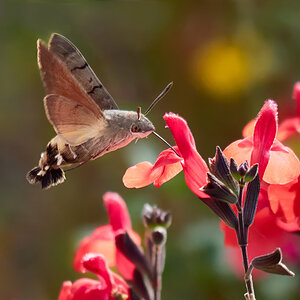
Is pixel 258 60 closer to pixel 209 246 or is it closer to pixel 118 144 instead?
pixel 209 246

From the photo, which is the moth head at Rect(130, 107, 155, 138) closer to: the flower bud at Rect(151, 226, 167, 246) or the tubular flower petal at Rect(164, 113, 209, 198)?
the tubular flower petal at Rect(164, 113, 209, 198)

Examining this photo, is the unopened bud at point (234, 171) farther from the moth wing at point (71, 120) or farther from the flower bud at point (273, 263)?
the moth wing at point (71, 120)

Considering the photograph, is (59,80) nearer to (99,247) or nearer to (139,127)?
(139,127)

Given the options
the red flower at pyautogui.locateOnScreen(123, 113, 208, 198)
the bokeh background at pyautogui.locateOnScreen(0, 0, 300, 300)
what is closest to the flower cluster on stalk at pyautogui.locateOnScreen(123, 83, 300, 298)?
the red flower at pyautogui.locateOnScreen(123, 113, 208, 198)

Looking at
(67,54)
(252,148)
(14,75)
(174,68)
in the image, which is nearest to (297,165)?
(252,148)

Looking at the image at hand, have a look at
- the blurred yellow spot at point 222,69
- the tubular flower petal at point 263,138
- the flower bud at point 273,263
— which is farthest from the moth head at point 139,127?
the blurred yellow spot at point 222,69

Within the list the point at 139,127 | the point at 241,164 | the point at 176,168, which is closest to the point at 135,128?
the point at 139,127
